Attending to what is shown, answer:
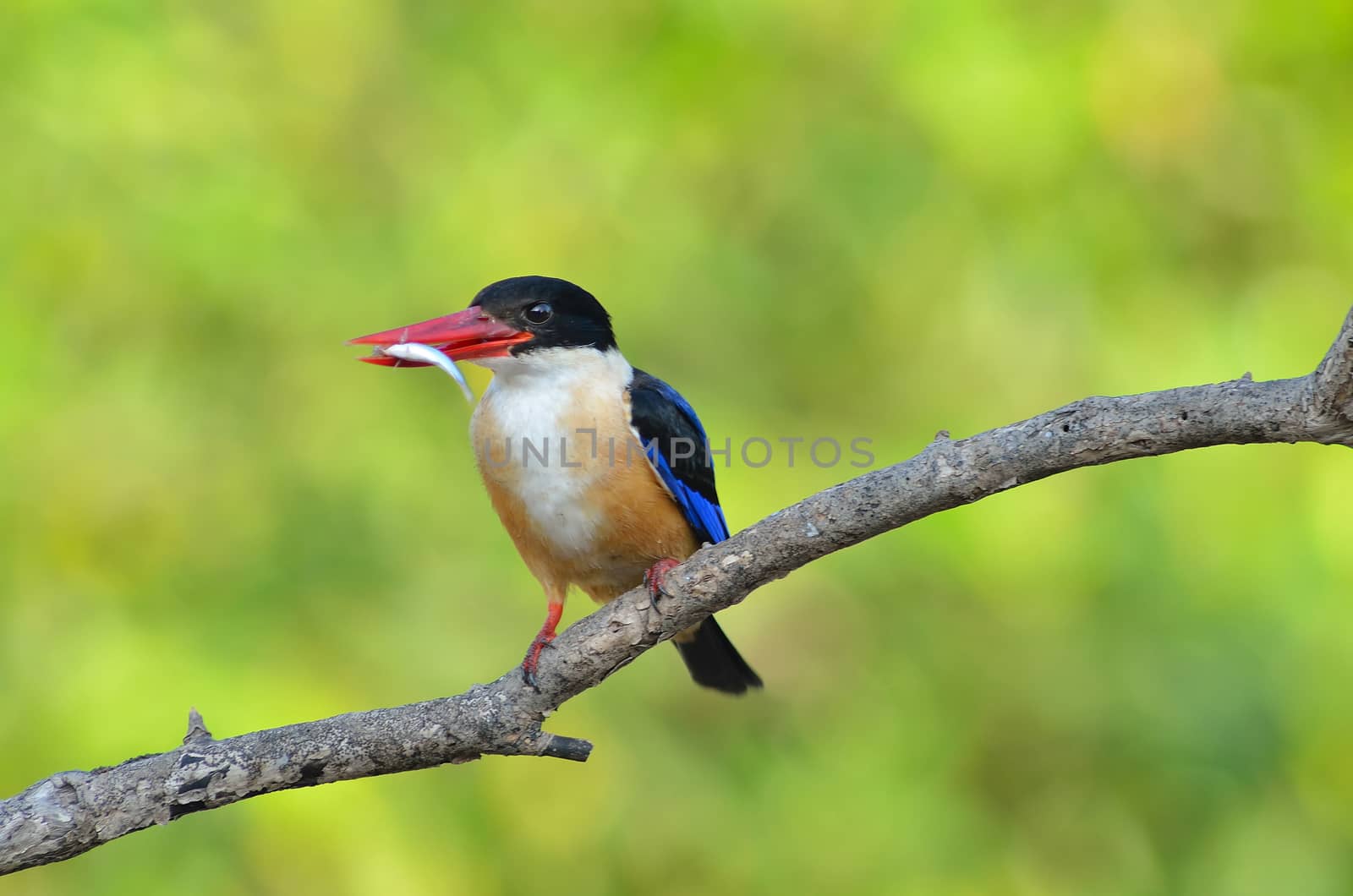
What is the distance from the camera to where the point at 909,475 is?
217 centimetres

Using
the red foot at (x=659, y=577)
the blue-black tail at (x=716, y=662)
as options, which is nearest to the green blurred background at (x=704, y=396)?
the blue-black tail at (x=716, y=662)

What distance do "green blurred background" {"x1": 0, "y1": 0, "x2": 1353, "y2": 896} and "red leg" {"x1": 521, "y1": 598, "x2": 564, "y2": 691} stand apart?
1275mm

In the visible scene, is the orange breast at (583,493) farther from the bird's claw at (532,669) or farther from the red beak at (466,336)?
the bird's claw at (532,669)

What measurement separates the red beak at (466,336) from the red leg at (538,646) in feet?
2.12

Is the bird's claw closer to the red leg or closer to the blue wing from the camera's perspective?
the red leg

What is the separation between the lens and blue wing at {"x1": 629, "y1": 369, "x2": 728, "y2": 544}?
305 cm

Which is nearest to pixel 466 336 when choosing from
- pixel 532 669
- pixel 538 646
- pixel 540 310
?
pixel 540 310

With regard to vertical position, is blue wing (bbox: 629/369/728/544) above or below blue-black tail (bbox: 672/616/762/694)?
above

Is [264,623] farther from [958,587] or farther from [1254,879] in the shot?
[1254,879]

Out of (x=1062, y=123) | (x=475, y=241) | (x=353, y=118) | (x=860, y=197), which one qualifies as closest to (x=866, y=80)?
(x=860, y=197)

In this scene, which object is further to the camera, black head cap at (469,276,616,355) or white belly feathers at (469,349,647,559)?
black head cap at (469,276,616,355)

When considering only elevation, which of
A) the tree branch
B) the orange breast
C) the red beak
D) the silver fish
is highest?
the red beak

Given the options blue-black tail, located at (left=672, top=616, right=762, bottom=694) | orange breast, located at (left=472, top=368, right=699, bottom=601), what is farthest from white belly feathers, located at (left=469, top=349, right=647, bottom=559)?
blue-black tail, located at (left=672, top=616, right=762, bottom=694)

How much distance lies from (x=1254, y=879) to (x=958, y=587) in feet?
4.63
